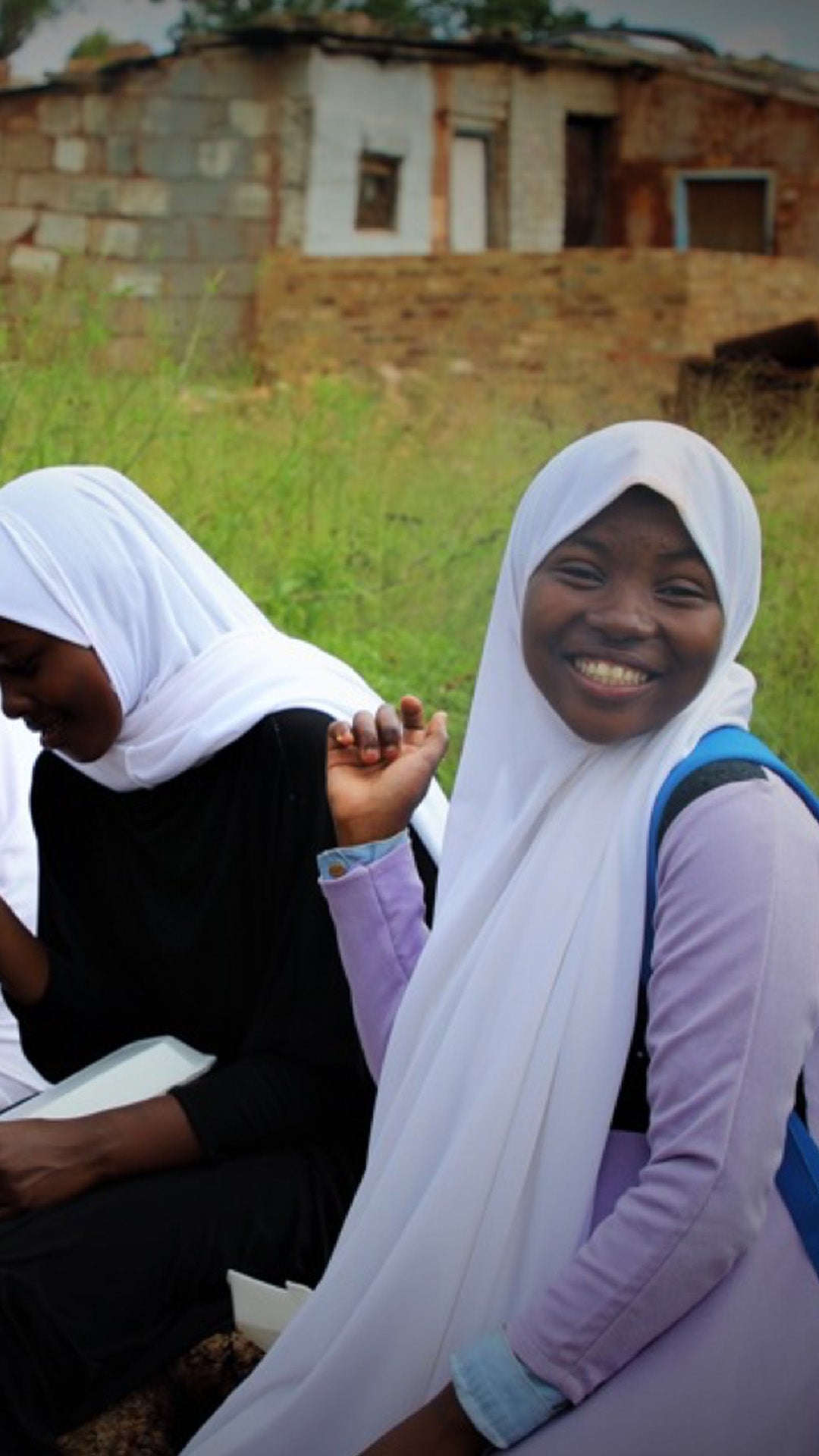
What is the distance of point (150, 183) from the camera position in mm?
11586

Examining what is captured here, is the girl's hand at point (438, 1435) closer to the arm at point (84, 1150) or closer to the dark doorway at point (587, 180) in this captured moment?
the arm at point (84, 1150)

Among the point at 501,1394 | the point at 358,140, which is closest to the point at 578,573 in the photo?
the point at 501,1394

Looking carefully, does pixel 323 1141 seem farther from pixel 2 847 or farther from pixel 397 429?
pixel 397 429

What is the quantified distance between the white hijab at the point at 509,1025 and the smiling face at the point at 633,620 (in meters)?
0.02

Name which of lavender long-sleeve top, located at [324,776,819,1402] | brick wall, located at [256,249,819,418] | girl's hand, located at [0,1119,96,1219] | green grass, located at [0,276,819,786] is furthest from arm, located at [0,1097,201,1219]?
brick wall, located at [256,249,819,418]

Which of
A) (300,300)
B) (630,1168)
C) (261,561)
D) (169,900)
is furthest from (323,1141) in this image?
(300,300)

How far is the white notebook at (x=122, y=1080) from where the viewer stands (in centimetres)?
223

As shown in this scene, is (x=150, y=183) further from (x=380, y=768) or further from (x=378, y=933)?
(x=378, y=933)

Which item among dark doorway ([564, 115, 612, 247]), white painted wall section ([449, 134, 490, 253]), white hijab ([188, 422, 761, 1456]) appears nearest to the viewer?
white hijab ([188, 422, 761, 1456])

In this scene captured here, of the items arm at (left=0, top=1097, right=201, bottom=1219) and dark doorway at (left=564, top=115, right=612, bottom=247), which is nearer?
arm at (left=0, top=1097, right=201, bottom=1219)

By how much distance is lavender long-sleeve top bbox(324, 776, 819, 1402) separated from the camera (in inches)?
60.9

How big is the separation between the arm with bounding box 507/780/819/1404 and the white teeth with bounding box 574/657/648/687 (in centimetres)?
19

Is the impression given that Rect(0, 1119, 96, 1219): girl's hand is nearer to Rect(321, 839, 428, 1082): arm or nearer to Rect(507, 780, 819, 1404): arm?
Rect(321, 839, 428, 1082): arm

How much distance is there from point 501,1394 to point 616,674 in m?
0.61
